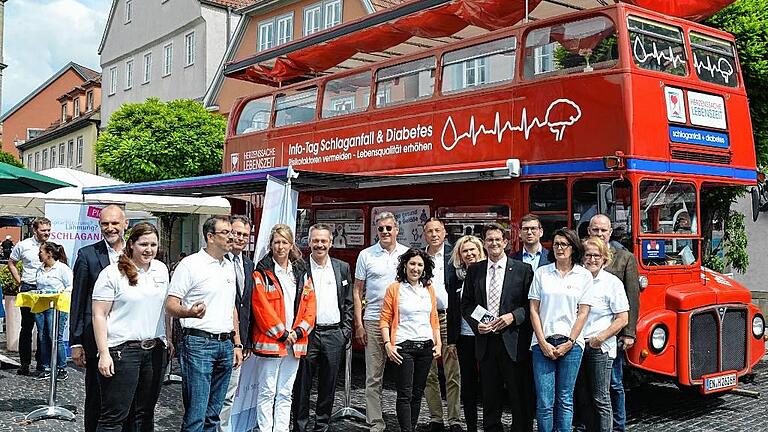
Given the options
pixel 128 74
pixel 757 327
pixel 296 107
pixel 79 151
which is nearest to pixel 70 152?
pixel 79 151

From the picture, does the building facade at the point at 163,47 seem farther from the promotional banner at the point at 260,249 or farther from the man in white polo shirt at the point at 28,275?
the promotional banner at the point at 260,249

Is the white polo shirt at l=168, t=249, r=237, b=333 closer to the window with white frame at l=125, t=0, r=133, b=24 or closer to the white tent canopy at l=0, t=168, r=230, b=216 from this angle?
the white tent canopy at l=0, t=168, r=230, b=216

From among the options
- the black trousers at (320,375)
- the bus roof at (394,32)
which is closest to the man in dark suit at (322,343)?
the black trousers at (320,375)

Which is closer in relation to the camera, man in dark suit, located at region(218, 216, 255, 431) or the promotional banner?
man in dark suit, located at region(218, 216, 255, 431)

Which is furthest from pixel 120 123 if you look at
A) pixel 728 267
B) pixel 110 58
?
pixel 728 267

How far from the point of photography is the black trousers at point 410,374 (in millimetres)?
6543

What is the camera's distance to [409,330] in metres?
6.54

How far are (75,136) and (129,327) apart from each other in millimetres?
40051

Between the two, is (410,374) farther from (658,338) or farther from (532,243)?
(658,338)

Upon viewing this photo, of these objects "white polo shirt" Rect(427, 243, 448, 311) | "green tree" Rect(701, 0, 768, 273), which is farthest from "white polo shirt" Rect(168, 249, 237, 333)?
"green tree" Rect(701, 0, 768, 273)

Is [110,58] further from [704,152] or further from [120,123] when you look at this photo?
[704,152]

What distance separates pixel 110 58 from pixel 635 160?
34.0 m

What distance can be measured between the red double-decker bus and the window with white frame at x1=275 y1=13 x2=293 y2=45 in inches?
659

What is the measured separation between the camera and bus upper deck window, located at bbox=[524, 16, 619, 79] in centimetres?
794
